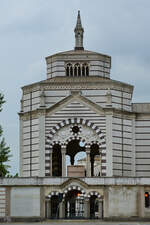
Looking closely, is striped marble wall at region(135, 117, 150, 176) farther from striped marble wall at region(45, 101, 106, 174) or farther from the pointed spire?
the pointed spire

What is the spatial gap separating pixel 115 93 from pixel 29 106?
27.8ft

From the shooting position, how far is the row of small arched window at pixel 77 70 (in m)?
57.8

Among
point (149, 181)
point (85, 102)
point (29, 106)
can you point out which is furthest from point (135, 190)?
point (29, 106)

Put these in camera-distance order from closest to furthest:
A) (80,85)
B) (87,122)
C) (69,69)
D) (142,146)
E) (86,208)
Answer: (86,208), (87,122), (142,146), (80,85), (69,69)

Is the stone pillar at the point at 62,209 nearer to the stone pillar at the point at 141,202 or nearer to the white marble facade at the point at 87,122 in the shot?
the white marble facade at the point at 87,122

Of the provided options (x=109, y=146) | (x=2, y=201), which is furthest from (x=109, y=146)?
(x=2, y=201)

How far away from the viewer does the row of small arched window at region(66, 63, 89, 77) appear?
57781 mm

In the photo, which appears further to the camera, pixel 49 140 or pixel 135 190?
pixel 49 140

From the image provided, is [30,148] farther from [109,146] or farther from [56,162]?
[109,146]

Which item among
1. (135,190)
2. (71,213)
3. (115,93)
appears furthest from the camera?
(115,93)

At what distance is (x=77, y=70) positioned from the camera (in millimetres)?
57844

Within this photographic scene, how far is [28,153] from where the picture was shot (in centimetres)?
5441

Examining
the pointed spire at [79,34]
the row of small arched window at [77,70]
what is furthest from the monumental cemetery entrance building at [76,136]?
Result: the pointed spire at [79,34]

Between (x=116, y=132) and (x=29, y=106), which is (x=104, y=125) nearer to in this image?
(x=116, y=132)
